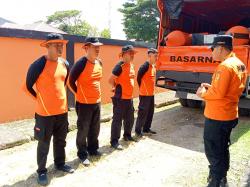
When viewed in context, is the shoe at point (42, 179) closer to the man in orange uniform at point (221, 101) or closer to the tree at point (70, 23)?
the man in orange uniform at point (221, 101)

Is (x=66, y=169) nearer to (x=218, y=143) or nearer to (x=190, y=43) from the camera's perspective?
(x=218, y=143)

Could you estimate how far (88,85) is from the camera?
4.79 m

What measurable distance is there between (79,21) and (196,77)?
1700 inches

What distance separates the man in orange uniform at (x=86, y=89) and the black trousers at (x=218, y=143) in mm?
1748

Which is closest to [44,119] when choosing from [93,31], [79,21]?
[93,31]

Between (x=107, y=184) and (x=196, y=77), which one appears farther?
(x=196, y=77)

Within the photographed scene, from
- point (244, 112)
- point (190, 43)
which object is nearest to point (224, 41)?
point (190, 43)

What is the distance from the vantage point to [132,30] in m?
29.9

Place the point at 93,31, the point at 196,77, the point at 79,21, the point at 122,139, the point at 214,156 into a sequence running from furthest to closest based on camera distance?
1. the point at 79,21
2. the point at 93,31
3. the point at 196,77
4. the point at 122,139
5. the point at 214,156

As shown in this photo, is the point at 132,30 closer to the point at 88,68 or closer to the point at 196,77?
the point at 196,77

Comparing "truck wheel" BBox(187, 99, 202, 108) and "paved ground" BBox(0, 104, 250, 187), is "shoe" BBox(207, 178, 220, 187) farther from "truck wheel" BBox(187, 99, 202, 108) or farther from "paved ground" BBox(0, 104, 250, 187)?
"truck wheel" BBox(187, 99, 202, 108)

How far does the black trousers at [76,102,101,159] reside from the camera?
4797 millimetres

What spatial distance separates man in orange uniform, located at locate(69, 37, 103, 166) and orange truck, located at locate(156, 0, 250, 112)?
3002mm

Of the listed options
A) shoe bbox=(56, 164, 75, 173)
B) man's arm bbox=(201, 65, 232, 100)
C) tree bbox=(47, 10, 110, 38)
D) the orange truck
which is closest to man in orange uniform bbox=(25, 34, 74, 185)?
shoe bbox=(56, 164, 75, 173)
